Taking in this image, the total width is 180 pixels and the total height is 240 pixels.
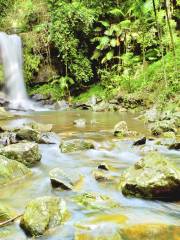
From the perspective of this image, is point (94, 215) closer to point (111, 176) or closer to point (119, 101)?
point (111, 176)

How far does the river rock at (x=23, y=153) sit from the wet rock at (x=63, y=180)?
1.16m

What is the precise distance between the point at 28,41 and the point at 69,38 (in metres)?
2.78

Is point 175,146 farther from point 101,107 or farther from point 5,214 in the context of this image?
point 101,107

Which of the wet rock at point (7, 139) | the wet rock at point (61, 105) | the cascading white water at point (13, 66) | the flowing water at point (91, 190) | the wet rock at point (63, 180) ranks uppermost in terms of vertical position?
the cascading white water at point (13, 66)

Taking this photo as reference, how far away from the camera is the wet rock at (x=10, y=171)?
5.62 m

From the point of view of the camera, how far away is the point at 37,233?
3766 millimetres

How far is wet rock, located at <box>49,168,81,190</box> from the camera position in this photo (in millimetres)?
5291

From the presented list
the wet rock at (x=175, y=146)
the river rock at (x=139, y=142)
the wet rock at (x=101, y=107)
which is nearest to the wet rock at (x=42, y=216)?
the wet rock at (x=175, y=146)

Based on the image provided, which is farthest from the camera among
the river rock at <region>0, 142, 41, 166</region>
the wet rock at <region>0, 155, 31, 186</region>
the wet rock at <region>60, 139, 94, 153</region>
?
the wet rock at <region>60, 139, 94, 153</region>

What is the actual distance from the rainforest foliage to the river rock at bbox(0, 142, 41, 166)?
12.4m

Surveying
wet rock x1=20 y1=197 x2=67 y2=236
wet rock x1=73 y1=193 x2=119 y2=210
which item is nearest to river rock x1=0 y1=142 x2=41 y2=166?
wet rock x1=73 y1=193 x2=119 y2=210

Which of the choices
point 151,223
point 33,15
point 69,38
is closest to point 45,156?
point 151,223

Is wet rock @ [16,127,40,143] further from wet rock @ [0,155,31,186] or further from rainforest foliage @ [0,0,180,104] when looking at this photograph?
rainforest foliage @ [0,0,180,104]

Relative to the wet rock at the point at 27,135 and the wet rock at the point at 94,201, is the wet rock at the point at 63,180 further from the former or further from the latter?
the wet rock at the point at 27,135
